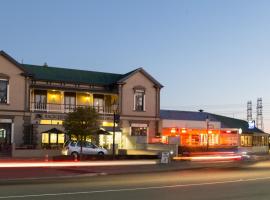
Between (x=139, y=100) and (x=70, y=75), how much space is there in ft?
25.7

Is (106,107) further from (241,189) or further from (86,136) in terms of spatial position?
(241,189)

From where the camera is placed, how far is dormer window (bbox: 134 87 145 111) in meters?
57.3

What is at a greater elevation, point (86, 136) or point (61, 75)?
point (61, 75)

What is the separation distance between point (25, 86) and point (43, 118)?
3530 millimetres

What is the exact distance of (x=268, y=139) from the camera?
83188mm

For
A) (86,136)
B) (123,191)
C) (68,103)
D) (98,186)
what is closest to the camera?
(123,191)

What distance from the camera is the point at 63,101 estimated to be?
54.1 meters

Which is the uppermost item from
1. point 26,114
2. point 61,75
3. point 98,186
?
point 61,75

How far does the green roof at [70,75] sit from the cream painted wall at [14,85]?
1.27m

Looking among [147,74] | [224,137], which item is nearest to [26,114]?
[147,74]

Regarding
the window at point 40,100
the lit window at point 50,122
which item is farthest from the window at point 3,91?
the lit window at point 50,122

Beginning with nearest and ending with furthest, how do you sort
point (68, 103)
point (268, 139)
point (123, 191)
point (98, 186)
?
point (123, 191) → point (98, 186) → point (68, 103) → point (268, 139)

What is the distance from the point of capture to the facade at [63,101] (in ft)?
162

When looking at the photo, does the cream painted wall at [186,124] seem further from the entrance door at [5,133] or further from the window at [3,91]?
the window at [3,91]
